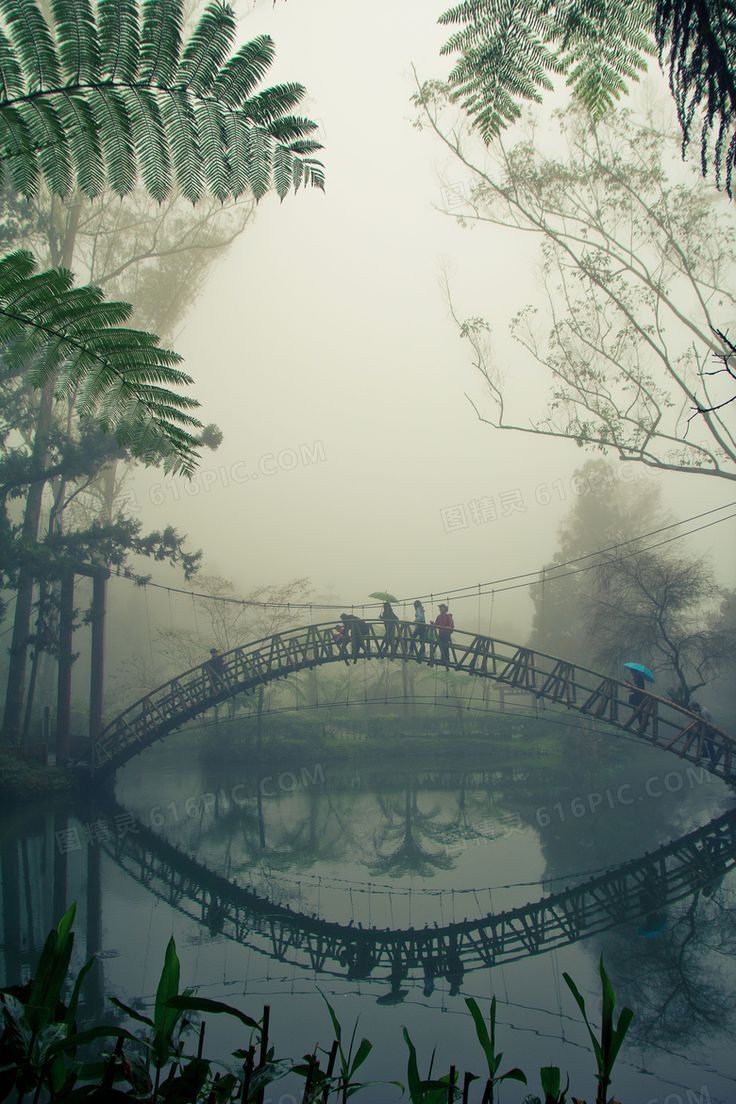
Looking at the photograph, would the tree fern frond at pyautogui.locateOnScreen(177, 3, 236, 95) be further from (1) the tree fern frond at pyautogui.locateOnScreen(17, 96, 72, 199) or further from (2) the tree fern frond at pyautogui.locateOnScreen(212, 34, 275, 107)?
(1) the tree fern frond at pyautogui.locateOnScreen(17, 96, 72, 199)

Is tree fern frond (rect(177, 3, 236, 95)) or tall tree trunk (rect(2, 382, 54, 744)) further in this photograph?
tall tree trunk (rect(2, 382, 54, 744))

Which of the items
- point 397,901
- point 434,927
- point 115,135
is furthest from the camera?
point 397,901

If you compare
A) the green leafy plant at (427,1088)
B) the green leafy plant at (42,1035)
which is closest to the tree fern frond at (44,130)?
the green leafy plant at (42,1035)

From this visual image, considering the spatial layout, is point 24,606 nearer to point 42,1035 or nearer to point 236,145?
point 236,145

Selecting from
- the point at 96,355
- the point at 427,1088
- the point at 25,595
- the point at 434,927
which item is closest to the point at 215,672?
the point at 25,595

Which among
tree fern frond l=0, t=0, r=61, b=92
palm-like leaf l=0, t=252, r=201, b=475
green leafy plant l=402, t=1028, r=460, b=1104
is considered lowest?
green leafy plant l=402, t=1028, r=460, b=1104

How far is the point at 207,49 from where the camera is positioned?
2.73 metres

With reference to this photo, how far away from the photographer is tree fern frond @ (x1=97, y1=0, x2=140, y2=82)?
8.80ft

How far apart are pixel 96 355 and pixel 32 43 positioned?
1.15 meters

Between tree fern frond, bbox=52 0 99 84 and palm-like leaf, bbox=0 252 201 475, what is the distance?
733mm

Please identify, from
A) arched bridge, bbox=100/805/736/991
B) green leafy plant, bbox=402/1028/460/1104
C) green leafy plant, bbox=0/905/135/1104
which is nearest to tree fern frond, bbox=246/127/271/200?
green leafy plant, bbox=0/905/135/1104

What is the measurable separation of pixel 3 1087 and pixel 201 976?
6.57 m

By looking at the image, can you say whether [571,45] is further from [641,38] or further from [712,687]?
[712,687]

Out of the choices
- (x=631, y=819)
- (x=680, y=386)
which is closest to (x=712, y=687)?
(x=631, y=819)
